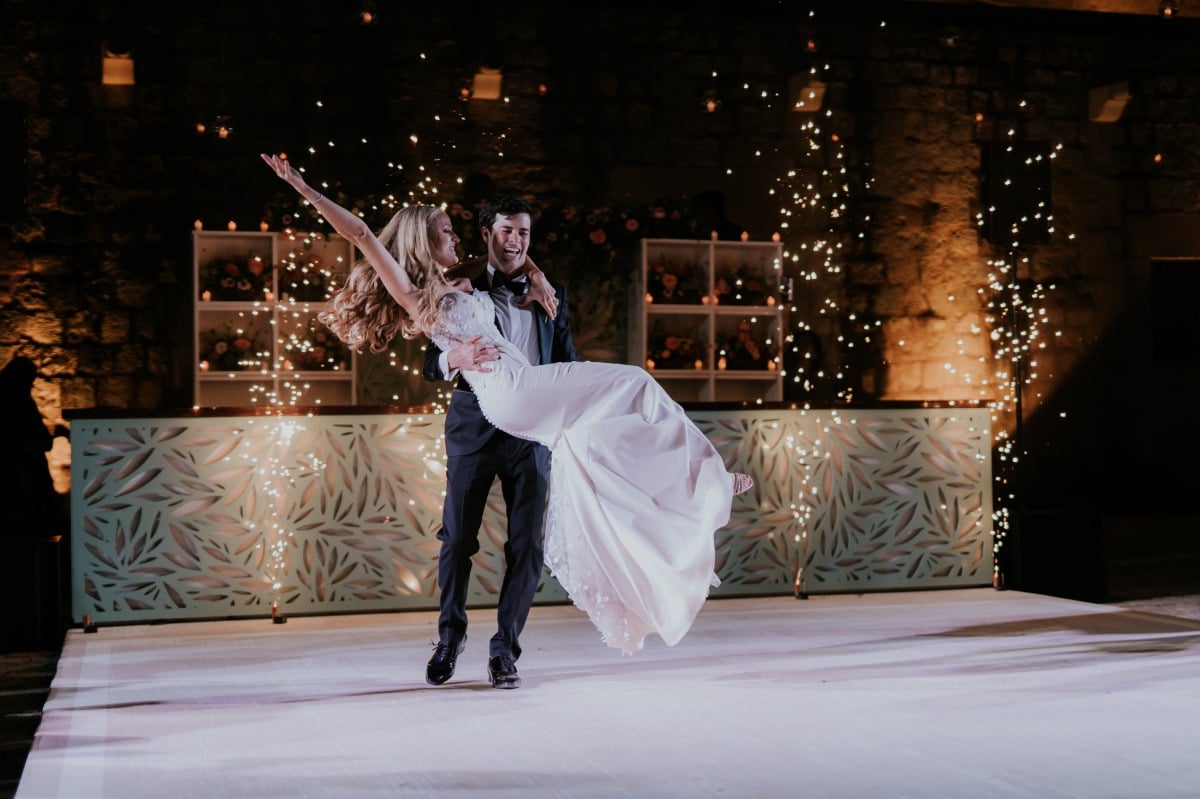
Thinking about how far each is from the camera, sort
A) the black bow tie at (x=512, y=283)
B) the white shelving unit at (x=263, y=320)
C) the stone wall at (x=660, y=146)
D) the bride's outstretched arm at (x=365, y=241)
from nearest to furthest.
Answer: the bride's outstretched arm at (x=365, y=241) → the black bow tie at (x=512, y=283) → the white shelving unit at (x=263, y=320) → the stone wall at (x=660, y=146)

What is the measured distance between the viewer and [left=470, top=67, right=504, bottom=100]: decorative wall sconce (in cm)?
902

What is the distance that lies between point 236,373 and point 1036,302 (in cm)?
578

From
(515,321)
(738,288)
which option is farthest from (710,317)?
(515,321)

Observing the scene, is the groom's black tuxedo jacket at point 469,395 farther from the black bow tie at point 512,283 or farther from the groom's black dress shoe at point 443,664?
the groom's black dress shoe at point 443,664

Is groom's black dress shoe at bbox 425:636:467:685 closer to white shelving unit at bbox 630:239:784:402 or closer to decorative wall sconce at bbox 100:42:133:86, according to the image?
white shelving unit at bbox 630:239:784:402

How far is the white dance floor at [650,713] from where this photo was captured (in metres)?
3.15

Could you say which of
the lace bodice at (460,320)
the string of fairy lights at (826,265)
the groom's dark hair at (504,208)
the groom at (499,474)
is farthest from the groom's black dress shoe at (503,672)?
the string of fairy lights at (826,265)

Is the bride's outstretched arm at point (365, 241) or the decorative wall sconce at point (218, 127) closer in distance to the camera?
the bride's outstretched arm at point (365, 241)

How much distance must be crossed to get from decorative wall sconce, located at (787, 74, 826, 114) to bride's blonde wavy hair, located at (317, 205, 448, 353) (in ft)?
18.8

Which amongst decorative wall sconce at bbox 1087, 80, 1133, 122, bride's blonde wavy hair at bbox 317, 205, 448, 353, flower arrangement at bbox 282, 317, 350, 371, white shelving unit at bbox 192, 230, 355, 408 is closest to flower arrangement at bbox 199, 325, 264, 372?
white shelving unit at bbox 192, 230, 355, 408

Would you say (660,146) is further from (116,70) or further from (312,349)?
(116,70)

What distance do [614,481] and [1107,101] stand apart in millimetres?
7605

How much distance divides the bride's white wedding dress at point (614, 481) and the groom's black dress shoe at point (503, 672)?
1.33 feet

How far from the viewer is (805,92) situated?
376 inches
